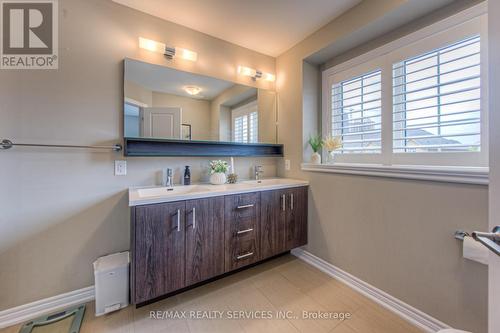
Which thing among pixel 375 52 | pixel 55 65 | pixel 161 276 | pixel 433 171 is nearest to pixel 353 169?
pixel 433 171

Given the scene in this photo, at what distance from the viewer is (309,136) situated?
240cm

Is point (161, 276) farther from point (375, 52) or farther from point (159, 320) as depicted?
point (375, 52)

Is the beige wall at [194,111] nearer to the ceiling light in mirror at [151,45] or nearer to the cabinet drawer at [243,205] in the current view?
the ceiling light in mirror at [151,45]

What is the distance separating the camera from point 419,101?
161 cm

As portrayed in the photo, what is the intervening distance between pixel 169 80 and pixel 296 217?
1910 millimetres

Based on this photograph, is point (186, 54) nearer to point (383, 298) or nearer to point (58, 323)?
A: point (58, 323)

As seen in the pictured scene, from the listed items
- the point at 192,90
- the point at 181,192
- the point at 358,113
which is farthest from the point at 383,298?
the point at 192,90

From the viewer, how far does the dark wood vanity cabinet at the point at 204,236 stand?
4.71 ft

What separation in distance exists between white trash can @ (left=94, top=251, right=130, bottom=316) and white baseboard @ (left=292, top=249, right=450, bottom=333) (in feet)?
5.76

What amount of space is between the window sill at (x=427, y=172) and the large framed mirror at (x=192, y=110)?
42.2 inches

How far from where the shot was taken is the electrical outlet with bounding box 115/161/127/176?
5.82ft

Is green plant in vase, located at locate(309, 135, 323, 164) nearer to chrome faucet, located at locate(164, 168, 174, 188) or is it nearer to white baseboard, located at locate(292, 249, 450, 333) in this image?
white baseboard, located at locate(292, 249, 450, 333)

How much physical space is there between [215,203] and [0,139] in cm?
153

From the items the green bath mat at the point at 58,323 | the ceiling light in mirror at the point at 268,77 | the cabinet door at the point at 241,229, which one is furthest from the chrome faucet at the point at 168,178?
the ceiling light in mirror at the point at 268,77
